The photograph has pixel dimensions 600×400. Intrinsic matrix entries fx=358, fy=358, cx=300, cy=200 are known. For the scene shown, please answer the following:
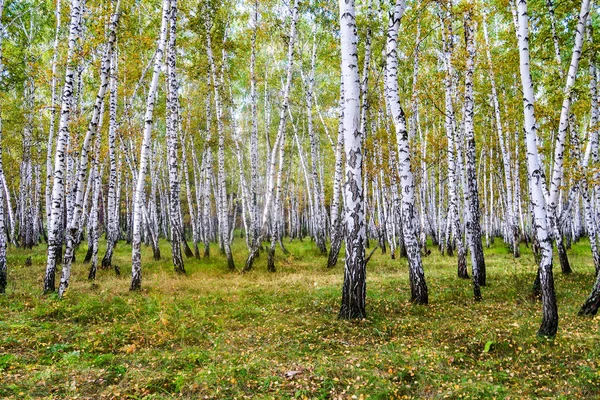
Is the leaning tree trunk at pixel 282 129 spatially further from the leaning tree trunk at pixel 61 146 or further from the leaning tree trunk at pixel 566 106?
the leaning tree trunk at pixel 566 106

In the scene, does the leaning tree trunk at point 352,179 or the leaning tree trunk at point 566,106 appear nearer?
the leaning tree trunk at point 352,179

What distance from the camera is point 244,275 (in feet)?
45.0

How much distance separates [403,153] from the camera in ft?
28.1

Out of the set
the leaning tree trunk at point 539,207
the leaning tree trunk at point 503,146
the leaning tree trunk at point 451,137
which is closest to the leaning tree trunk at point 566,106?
the leaning tree trunk at point 539,207

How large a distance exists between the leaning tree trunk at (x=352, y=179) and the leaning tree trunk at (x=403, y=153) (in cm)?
142

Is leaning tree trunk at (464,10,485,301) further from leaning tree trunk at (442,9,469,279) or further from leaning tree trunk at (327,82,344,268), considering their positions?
leaning tree trunk at (327,82,344,268)

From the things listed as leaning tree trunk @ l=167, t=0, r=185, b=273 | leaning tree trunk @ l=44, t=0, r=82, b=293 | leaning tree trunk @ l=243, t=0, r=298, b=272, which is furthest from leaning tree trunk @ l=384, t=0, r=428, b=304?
leaning tree trunk @ l=167, t=0, r=185, b=273

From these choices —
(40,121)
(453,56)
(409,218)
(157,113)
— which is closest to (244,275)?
(409,218)

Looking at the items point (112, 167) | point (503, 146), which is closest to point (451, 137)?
point (503, 146)

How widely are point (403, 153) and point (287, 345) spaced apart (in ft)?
16.7

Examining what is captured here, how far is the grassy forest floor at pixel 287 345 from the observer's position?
4.82 metres

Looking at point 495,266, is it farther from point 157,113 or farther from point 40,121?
point 40,121

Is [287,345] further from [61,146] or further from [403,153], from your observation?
[61,146]

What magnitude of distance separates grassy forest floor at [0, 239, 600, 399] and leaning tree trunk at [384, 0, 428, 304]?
0.65 metres
